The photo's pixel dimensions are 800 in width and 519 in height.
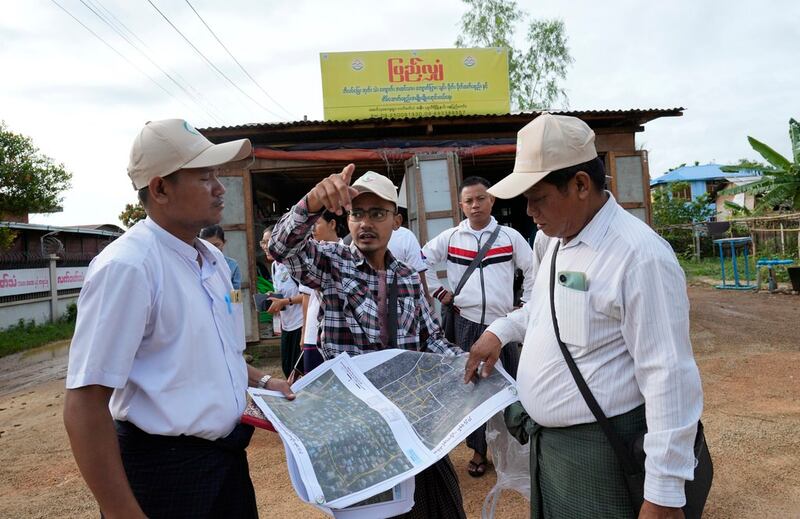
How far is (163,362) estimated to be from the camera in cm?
131

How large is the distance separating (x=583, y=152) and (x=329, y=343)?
3.75 ft

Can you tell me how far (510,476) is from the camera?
84.1 inches

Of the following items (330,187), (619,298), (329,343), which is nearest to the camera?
(619,298)

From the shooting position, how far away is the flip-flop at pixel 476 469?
3600 millimetres

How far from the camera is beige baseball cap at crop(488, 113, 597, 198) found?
150 centimetres

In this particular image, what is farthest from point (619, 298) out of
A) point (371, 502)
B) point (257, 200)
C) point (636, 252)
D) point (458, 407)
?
point (257, 200)

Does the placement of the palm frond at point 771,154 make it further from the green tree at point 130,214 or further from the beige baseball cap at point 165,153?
the green tree at point 130,214

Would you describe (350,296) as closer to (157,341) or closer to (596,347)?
(157,341)

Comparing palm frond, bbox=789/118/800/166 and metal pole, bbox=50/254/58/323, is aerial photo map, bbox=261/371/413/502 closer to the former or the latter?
palm frond, bbox=789/118/800/166

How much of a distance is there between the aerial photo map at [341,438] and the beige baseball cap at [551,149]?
2.71 ft

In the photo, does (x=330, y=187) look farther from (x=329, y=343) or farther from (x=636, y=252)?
(x=636, y=252)

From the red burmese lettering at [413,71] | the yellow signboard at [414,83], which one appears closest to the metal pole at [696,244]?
the yellow signboard at [414,83]

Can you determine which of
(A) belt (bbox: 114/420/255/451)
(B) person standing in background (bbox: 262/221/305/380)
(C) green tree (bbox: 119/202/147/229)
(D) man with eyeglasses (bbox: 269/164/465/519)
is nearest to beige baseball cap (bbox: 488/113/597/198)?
(D) man with eyeglasses (bbox: 269/164/465/519)

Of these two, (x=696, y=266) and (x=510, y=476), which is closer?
(x=510, y=476)
